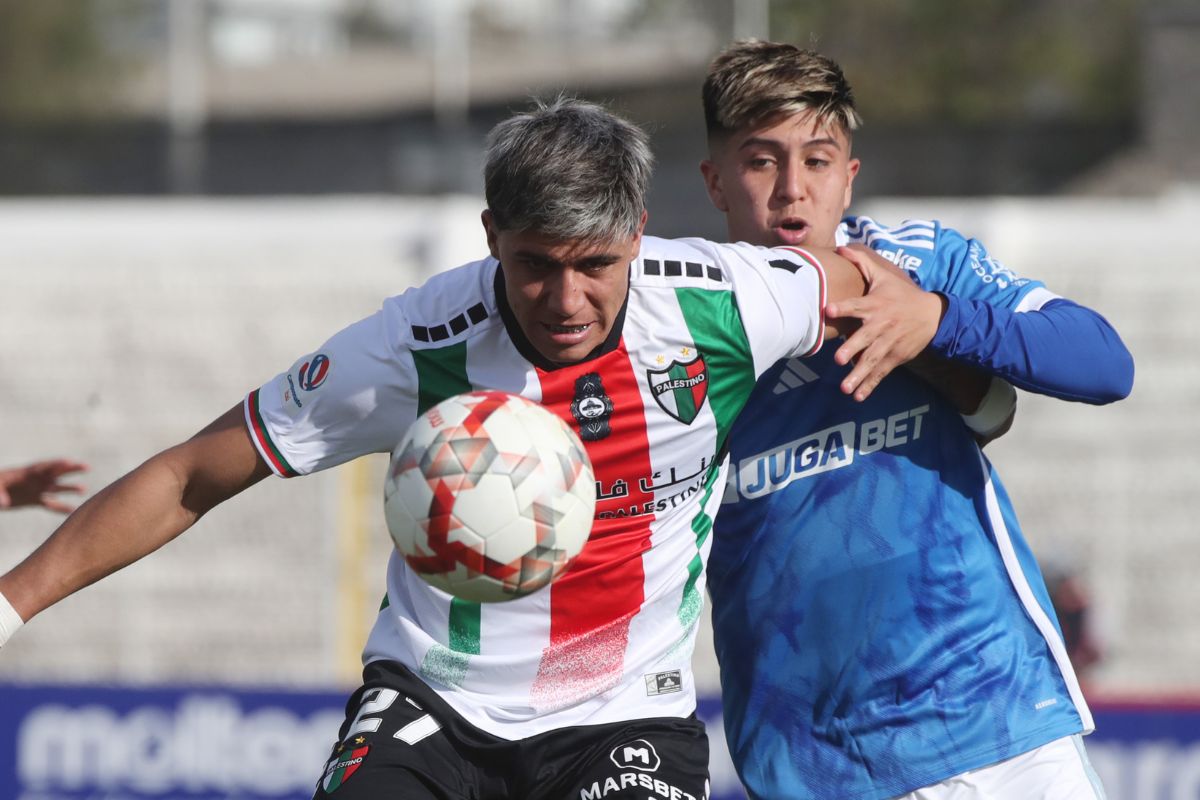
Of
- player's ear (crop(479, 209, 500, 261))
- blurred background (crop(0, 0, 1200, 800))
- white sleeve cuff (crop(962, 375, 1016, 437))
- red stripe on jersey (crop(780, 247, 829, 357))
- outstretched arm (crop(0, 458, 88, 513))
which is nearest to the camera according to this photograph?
player's ear (crop(479, 209, 500, 261))

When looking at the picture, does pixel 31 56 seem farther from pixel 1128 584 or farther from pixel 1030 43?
pixel 1128 584

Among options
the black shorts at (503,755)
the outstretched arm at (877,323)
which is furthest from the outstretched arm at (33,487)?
the outstretched arm at (877,323)

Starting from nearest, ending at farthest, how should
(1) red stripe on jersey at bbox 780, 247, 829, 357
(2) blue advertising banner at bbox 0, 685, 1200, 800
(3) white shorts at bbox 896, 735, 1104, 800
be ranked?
1. (1) red stripe on jersey at bbox 780, 247, 829, 357
2. (3) white shorts at bbox 896, 735, 1104, 800
3. (2) blue advertising banner at bbox 0, 685, 1200, 800

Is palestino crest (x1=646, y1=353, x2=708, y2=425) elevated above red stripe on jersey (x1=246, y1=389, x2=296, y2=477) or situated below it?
above

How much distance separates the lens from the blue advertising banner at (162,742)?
7.66m

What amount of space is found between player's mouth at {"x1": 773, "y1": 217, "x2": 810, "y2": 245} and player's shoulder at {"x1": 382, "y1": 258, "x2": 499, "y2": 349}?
80 cm

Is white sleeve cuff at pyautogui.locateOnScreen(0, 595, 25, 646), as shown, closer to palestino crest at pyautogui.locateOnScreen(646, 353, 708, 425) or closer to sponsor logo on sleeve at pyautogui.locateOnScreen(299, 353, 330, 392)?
sponsor logo on sleeve at pyautogui.locateOnScreen(299, 353, 330, 392)

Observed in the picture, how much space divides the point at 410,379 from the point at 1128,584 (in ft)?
24.3

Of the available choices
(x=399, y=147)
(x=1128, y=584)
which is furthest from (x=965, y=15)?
(x=1128, y=584)

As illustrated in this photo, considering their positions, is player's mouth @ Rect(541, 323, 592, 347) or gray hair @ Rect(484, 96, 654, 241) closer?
gray hair @ Rect(484, 96, 654, 241)

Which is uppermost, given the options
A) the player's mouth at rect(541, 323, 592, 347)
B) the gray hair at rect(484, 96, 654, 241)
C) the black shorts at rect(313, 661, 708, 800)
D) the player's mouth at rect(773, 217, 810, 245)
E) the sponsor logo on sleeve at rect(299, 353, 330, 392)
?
the gray hair at rect(484, 96, 654, 241)

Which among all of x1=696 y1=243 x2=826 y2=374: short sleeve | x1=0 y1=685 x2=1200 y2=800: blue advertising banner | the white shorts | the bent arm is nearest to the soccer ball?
the bent arm

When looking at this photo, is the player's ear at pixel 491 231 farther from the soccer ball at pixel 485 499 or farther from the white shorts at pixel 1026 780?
the white shorts at pixel 1026 780

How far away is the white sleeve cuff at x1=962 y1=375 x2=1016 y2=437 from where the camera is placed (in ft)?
12.9
